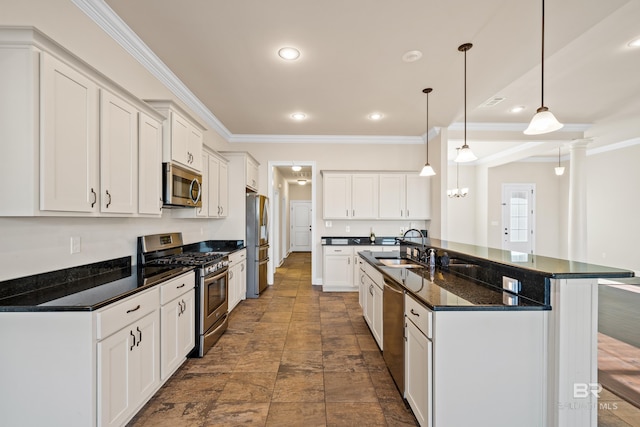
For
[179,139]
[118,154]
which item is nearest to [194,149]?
[179,139]

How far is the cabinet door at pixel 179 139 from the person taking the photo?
2709mm

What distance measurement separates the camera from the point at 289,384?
238cm

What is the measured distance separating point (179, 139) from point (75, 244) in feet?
4.18

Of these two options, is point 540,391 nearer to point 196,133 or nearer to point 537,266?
point 537,266

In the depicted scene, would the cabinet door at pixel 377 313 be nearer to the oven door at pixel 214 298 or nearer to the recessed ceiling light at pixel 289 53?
the oven door at pixel 214 298

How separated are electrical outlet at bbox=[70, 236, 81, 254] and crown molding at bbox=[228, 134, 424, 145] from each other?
153 inches

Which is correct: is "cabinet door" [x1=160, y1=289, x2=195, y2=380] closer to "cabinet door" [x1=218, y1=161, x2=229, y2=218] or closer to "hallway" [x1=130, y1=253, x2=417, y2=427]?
"hallway" [x1=130, y1=253, x2=417, y2=427]

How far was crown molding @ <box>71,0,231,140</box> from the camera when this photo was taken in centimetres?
213

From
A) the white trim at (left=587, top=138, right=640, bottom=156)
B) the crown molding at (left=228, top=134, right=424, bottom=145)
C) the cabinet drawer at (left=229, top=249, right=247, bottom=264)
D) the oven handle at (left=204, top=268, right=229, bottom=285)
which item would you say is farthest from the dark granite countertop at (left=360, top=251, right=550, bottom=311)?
the white trim at (left=587, top=138, right=640, bottom=156)

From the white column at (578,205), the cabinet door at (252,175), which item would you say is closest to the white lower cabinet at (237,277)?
the cabinet door at (252,175)

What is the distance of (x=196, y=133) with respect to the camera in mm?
3207

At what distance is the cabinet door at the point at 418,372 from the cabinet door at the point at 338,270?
329 cm

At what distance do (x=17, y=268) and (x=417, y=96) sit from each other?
411 cm

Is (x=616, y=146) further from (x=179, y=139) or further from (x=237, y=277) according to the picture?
(x=179, y=139)
